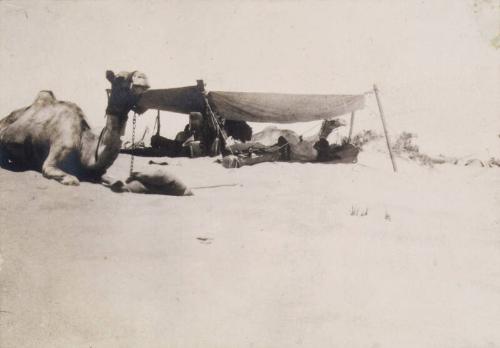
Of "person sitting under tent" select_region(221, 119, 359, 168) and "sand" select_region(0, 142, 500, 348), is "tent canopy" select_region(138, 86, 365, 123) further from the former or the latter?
"sand" select_region(0, 142, 500, 348)

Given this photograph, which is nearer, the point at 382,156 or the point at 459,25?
the point at 459,25

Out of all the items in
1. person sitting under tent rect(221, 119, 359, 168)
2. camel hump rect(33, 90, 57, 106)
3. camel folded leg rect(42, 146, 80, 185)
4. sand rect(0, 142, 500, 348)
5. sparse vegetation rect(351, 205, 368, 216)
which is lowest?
sand rect(0, 142, 500, 348)

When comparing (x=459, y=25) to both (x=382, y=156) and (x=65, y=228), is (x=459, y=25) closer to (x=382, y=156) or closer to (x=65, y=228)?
(x=382, y=156)

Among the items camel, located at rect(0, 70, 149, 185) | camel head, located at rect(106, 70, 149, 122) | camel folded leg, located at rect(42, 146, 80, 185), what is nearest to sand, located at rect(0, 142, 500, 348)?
camel folded leg, located at rect(42, 146, 80, 185)

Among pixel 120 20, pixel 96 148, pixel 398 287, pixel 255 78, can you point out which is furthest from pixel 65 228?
Result: pixel 255 78

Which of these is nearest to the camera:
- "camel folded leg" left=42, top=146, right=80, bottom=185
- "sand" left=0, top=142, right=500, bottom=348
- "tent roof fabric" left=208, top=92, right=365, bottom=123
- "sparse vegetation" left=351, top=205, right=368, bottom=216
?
"sand" left=0, top=142, right=500, bottom=348

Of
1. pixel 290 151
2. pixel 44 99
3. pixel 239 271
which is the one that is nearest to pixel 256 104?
Result: pixel 290 151
